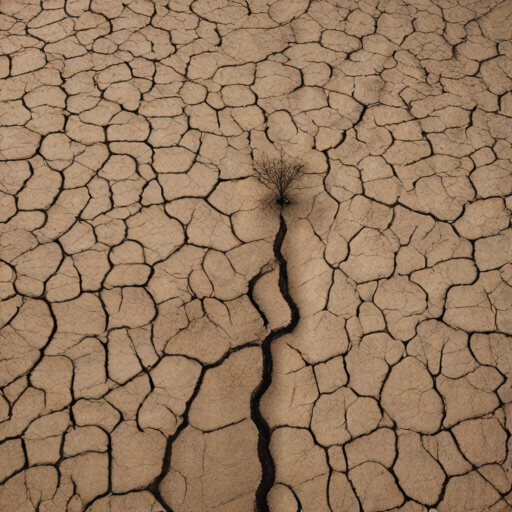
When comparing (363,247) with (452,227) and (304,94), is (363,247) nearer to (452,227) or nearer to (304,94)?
(452,227)

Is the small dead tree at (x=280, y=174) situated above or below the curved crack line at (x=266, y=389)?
above

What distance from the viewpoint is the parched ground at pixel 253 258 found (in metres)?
1.80

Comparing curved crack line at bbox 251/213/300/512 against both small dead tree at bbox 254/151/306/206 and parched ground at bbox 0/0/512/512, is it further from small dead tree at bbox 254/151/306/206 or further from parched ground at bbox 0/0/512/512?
small dead tree at bbox 254/151/306/206

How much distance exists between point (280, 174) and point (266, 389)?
1.05 m

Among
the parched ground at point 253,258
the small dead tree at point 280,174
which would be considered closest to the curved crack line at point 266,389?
the parched ground at point 253,258

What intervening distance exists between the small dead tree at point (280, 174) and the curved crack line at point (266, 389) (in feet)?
0.68

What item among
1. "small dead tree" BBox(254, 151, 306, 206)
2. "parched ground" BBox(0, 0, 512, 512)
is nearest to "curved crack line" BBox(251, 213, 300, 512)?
"parched ground" BBox(0, 0, 512, 512)

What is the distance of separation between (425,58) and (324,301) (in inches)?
69.0

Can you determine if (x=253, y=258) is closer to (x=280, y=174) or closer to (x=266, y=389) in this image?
(x=280, y=174)

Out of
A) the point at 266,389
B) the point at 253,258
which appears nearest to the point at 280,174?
the point at 253,258

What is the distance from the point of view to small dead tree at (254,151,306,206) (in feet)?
7.82

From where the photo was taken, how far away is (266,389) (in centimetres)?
193

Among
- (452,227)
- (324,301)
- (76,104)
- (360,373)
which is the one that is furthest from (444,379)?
(76,104)

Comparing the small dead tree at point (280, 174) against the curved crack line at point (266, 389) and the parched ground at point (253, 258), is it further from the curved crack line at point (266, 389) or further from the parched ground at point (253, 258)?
the curved crack line at point (266, 389)
